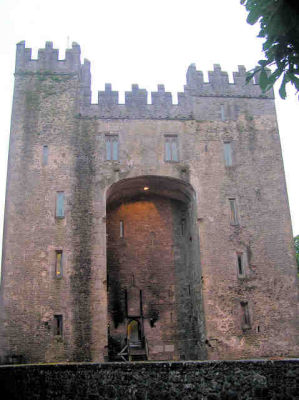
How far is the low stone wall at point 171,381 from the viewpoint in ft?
37.0

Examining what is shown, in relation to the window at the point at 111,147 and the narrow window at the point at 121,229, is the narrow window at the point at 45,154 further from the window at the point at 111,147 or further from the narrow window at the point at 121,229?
the narrow window at the point at 121,229

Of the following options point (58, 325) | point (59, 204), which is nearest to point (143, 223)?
point (59, 204)

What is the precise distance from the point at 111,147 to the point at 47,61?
6.67 m

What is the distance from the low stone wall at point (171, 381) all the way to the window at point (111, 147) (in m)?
15.9

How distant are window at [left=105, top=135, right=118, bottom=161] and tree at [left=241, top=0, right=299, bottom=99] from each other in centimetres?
2003

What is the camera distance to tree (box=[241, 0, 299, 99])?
23.0 ft

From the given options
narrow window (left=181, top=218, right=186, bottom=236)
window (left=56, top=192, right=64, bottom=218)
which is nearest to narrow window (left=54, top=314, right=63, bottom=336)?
window (left=56, top=192, right=64, bottom=218)

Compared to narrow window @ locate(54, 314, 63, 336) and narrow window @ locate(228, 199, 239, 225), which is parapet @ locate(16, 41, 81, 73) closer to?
narrow window @ locate(228, 199, 239, 225)

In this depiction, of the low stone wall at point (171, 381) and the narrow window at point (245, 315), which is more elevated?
the narrow window at point (245, 315)

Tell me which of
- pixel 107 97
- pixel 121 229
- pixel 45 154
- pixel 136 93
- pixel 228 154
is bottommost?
pixel 121 229

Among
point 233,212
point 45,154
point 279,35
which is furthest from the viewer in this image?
point 233,212

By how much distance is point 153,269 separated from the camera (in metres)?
29.3

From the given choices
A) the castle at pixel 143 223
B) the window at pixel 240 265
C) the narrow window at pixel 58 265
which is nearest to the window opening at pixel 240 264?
the window at pixel 240 265

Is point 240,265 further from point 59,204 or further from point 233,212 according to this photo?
point 59,204
